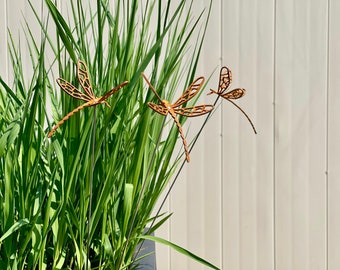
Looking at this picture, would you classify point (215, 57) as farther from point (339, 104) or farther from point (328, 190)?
point (328, 190)

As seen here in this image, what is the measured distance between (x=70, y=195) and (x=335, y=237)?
1.78 meters

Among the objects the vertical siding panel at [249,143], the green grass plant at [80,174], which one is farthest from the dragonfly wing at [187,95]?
the vertical siding panel at [249,143]

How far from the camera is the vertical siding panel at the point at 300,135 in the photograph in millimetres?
2611

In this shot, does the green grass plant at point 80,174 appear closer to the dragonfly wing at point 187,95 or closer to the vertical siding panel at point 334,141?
the dragonfly wing at point 187,95

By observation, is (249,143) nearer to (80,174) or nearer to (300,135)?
(300,135)

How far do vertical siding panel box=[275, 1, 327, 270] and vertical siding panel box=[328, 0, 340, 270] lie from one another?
25mm

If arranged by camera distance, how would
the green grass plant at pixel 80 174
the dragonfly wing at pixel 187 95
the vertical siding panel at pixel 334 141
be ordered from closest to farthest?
1. the dragonfly wing at pixel 187 95
2. the green grass plant at pixel 80 174
3. the vertical siding panel at pixel 334 141

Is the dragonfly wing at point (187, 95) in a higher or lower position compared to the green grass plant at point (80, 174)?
higher

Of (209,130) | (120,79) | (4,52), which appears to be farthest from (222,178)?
(120,79)

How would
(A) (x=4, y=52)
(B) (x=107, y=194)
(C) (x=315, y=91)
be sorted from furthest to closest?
(C) (x=315, y=91) < (A) (x=4, y=52) < (B) (x=107, y=194)

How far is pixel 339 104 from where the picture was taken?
263 cm

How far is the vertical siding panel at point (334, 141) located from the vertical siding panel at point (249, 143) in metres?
0.22

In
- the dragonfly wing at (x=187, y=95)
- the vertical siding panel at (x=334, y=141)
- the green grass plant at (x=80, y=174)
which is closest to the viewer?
the dragonfly wing at (x=187, y=95)

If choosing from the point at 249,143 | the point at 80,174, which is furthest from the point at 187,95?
the point at 249,143
